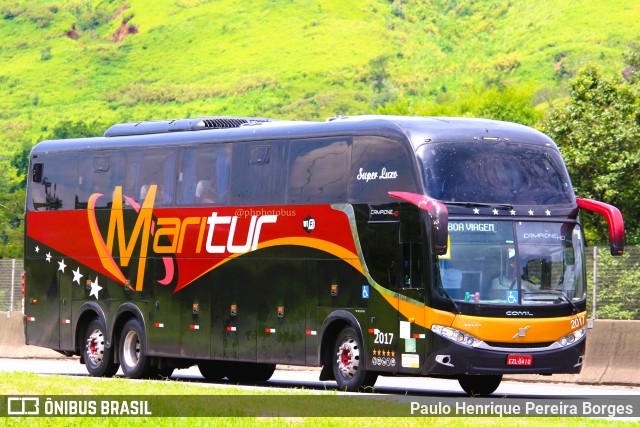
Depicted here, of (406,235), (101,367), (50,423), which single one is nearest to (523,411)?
(406,235)

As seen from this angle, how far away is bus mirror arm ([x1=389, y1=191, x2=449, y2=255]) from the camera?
19609mm

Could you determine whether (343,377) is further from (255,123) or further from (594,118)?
(594,118)

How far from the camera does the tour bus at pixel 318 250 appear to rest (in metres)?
20.4

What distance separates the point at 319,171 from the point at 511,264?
3587mm

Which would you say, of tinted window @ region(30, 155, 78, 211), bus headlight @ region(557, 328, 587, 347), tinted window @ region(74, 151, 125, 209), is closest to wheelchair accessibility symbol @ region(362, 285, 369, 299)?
bus headlight @ region(557, 328, 587, 347)

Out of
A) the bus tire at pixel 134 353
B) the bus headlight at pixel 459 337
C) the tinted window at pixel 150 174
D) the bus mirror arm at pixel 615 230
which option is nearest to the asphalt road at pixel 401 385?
the bus tire at pixel 134 353

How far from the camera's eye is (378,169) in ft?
70.3

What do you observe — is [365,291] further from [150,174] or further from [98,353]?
[98,353]

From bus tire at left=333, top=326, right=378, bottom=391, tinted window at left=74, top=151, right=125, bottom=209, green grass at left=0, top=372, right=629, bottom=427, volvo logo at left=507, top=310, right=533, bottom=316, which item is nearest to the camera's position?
green grass at left=0, top=372, right=629, bottom=427

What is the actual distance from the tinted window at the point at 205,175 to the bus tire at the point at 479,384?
5124mm

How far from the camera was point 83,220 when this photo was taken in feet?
91.0

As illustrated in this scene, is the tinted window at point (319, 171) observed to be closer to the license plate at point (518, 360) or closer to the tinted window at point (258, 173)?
the tinted window at point (258, 173)

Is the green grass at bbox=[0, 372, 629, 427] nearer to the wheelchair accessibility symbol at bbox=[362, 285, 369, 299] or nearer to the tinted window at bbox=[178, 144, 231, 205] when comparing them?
the wheelchair accessibility symbol at bbox=[362, 285, 369, 299]

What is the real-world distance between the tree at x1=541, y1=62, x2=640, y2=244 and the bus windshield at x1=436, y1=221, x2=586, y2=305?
31054mm
